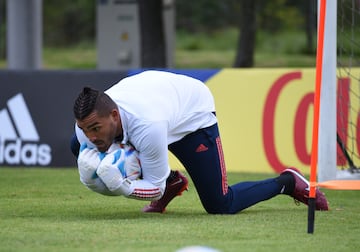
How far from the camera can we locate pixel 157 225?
673cm

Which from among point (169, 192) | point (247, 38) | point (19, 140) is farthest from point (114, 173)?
point (247, 38)

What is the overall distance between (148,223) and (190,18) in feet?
94.6

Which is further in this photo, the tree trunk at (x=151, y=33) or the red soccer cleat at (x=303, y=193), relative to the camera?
the tree trunk at (x=151, y=33)

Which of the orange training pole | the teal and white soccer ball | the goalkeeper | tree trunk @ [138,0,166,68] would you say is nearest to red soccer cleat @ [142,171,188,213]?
the goalkeeper

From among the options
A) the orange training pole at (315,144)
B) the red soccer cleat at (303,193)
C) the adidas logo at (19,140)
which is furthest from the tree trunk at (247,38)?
the orange training pole at (315,144)

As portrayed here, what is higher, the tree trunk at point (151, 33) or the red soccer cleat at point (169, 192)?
the tree trunk at point (151, 33)

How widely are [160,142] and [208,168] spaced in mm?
684

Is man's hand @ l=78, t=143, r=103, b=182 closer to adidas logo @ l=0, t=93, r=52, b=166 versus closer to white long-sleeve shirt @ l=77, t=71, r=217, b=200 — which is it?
white long-sleeve shirt @ l=77, t=71, r=217, b=200

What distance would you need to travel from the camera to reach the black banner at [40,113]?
39.2 ft

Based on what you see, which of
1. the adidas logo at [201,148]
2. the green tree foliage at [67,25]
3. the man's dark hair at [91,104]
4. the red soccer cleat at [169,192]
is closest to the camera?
the man's dark hair at [91,104]

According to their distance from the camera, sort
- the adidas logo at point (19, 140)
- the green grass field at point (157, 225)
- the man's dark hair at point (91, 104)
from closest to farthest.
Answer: the green grass field at point (157, 225), the man's dark hair at point (91, 104), the adidas logo at point (19, 140)

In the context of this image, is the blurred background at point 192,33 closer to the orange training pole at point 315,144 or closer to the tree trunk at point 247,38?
the tree trunk at point 247,38

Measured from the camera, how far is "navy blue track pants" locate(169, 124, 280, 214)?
23.4ft

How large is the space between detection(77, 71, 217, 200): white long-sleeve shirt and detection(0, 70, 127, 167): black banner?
Result: 480cm
